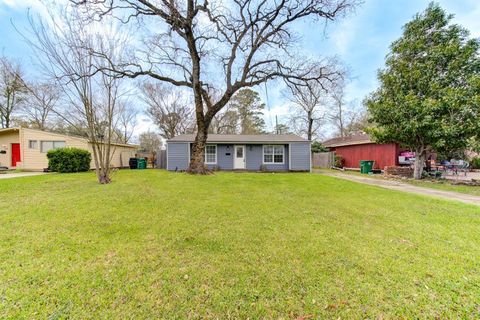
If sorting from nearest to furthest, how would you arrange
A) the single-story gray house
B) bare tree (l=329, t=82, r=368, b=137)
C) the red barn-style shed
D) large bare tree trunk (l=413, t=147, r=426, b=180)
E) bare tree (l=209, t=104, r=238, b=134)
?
large bare tree trunk (l=413, t=147, r=426, b=180) < the red barn-style shed < the single-story gray house < bare tree (l=209, t=104, r=238, b=134) < bare tree (l=329, t=82, r=368, b=137)

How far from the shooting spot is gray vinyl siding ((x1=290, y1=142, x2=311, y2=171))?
49.8ft

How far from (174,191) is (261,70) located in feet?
28.1

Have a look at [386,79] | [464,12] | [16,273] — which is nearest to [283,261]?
[16,273]

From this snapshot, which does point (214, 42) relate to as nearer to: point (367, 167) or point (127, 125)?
point (367, 167)

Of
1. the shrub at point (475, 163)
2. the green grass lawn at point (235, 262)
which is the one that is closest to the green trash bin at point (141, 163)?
the green grass lawn at point (235, 262)

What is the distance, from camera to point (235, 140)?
14.8 metres

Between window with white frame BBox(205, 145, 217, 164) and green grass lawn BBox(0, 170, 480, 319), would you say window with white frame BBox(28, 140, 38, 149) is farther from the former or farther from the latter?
green grass lawn BBox(0, 170, 480, 319)

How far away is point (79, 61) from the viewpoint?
7094mm

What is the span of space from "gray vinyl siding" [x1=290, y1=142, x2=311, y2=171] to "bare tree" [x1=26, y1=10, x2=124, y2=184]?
37.6 ft

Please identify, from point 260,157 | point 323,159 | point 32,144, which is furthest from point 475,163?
point 32,144

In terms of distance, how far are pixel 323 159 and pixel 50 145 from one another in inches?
881

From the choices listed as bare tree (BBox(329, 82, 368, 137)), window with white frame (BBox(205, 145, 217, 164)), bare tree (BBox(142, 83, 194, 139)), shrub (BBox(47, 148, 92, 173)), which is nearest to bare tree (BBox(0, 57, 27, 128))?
bare tree (BBox(142, 83, 194, 139))

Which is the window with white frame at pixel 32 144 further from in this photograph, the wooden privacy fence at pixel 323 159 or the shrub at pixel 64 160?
the wooden privacy fence at pixel 323 159

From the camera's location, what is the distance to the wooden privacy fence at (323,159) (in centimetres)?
1962
